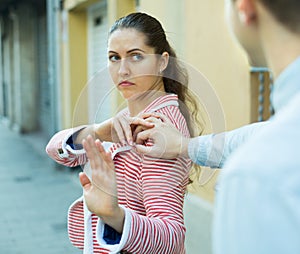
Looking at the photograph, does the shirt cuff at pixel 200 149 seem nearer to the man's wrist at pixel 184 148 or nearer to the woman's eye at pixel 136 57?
the man's wrist at pixel 184 148

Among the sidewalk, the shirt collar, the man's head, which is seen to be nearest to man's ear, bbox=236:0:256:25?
the man's head

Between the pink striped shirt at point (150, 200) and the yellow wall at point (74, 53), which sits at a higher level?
the pink striped shirt at point (150, 200)

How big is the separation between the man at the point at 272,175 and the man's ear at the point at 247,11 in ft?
0.05

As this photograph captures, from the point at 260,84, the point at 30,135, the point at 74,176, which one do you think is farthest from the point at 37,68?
the point at 260,84

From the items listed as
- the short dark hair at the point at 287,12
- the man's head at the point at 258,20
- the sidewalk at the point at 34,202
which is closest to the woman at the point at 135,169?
the man's head at the point at 258,20

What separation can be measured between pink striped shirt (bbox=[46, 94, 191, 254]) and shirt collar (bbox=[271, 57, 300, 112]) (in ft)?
2.05

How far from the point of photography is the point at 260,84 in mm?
4086

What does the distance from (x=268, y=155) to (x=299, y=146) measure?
0.16 ft

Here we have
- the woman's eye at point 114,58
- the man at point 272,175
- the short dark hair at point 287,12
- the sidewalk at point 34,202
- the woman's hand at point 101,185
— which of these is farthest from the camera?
the sidewalk at point 34,202

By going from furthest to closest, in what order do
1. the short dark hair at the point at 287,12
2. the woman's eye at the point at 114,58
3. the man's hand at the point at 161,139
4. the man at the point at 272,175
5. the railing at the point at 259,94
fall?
the railing at the point at 259,94 < the woman's eye at the point at 114,58 < the man's hand at the point at 161,139 < the short dark hair at the point at 287,12 < the man at the point at 272,175

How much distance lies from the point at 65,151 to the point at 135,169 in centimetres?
33

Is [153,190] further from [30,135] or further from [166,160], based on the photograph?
[30,135]

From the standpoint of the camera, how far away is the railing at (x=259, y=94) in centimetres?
407

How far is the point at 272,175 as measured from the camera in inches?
29.8
